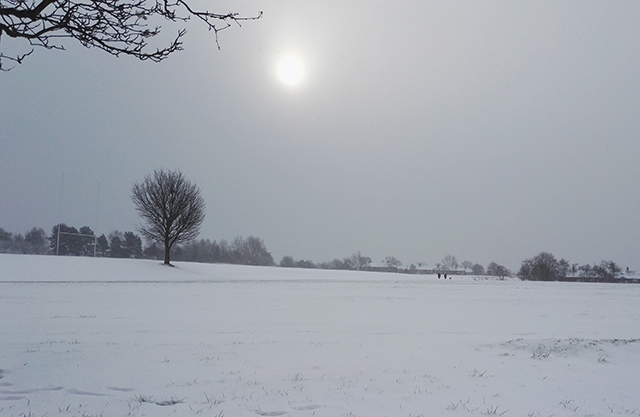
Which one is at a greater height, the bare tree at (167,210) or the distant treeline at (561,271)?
the bare tree at (167,210)

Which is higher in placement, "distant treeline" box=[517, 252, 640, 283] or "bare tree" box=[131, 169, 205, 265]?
"bare tree" box=[131, 169, 205, 265]

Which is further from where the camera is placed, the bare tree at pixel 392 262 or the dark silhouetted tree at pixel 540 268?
the bare tree at pixel 392 262

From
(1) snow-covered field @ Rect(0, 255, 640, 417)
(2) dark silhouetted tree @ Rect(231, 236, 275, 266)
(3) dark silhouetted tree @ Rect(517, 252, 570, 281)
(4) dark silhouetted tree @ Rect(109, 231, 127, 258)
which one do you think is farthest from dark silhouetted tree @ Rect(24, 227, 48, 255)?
(3) dark silhouetted tree @ Rect(517, 252, 570, 281)

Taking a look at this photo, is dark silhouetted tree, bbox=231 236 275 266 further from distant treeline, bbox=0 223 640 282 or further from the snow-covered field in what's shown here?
the snow-covered field

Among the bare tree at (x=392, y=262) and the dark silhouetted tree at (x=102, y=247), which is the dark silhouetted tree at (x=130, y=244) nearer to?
the dark silhouetted tree at (x=102, y=247)

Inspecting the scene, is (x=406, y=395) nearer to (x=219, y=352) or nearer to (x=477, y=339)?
(x=219, y=352)

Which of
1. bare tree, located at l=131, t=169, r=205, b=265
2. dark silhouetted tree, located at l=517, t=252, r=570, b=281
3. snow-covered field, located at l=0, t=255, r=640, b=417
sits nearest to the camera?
snow-covered field, located at l=0, t=255, r=640, b=417

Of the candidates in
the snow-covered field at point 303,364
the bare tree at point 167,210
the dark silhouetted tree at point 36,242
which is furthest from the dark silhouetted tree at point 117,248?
the snow-covered field at point 303,364

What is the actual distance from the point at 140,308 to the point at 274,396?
13882mm

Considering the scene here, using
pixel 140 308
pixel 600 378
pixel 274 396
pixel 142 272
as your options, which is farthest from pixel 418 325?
pixel 142 272

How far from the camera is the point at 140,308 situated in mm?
18344

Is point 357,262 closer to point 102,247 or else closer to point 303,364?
point 102,247

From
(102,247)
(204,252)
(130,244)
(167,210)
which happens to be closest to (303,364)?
(167,210)

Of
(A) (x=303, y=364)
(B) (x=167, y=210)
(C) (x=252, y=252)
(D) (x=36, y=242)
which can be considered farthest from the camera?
(C) (x=252, y=252)
